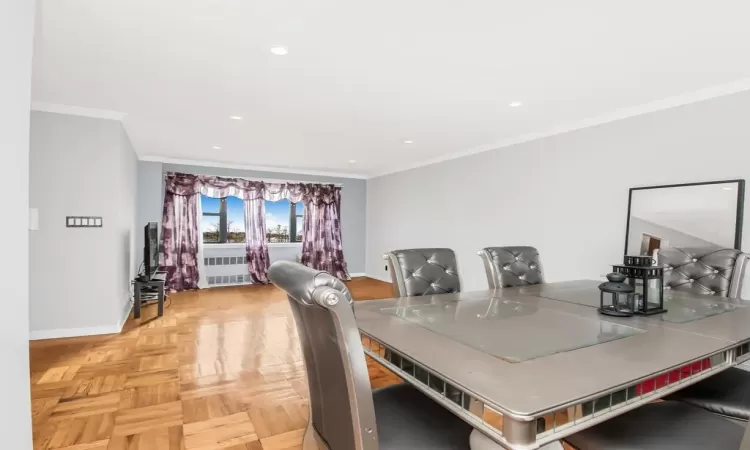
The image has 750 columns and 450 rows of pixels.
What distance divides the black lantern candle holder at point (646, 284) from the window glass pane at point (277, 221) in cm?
623

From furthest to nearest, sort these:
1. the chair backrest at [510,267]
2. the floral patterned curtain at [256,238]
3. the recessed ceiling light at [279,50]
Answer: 1. the floral patterned curtain at [256,238]
2. the chair backrest at [510,267]
3. the recessed ceiling light at [279,50]

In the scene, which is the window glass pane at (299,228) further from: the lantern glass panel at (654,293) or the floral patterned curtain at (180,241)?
the lantern glass panel at (654,293)

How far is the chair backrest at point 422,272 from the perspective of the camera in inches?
84.9

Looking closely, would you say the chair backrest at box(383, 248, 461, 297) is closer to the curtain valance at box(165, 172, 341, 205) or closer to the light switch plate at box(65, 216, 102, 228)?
the light switch plate at box(65, 216, 102, 228)

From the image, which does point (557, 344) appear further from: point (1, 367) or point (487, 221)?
point (487, 221)

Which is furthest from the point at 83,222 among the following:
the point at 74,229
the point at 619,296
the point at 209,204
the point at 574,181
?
the point at 574,181

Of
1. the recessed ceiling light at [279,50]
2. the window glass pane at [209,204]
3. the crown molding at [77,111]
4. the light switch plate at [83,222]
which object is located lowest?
the light switch plate at [83,222]

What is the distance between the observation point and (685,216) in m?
3.00

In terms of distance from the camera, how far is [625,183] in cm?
341

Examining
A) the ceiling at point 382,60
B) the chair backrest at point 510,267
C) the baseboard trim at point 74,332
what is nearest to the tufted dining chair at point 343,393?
the chair backrest at point 510,267

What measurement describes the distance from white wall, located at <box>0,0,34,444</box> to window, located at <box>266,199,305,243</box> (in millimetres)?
6287

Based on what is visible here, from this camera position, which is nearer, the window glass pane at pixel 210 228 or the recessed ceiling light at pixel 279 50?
the recessed ceiling light at pixel 279 50

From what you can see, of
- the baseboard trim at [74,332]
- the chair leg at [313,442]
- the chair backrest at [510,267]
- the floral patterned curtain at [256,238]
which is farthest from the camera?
the floral patterned curtain at [256,238]

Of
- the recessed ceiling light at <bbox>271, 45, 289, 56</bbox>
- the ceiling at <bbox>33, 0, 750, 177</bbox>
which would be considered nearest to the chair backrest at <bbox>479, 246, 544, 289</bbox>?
the ceiling at <bbox>33, 0, 750, 177</bbox>
